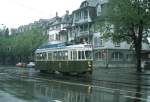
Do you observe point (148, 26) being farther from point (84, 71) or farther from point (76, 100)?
point (76, 100)

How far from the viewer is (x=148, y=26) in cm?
4388

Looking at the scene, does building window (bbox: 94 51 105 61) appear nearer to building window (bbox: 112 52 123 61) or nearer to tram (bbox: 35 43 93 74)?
building window (bbox: 112 52 123 61)

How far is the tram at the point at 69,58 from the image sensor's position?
36000mm

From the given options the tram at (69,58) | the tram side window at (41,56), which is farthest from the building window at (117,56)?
the tram at (69,58)

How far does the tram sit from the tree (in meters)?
8.87

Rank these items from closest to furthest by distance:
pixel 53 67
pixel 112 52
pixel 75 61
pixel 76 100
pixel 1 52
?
pixel 76 100, pixel 75 61, pixel 53 67, pixel 112 52, pixel 1 52

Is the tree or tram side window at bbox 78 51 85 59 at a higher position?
the tree

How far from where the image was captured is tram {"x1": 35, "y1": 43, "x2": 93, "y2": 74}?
36.0m

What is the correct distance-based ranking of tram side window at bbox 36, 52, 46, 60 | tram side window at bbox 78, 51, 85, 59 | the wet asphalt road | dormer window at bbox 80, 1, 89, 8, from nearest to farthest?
the wet asphalt road → tram side window at bbox 78, 51, 85, 59 → tram side window at bbox 36, 52, 46, 60 → dormer window at bbox 80, 1, 89, 8

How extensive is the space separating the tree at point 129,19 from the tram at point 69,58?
887cm

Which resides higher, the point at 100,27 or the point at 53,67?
the point at 100,27

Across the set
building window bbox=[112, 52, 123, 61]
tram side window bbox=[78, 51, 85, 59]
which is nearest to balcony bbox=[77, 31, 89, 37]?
building window bbox=[112, 52, 123, 61]

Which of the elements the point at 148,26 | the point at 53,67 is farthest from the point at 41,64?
the point at 148,26

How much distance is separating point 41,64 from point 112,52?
30194mm
